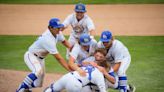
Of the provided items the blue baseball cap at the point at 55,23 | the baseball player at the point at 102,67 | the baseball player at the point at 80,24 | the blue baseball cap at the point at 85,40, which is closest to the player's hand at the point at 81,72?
the baseball player at the point at 102,67

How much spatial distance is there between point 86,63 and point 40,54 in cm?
125

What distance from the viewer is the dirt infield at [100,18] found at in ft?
59.9

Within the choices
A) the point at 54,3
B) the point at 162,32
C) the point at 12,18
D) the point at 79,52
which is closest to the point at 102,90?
the point at 79,52

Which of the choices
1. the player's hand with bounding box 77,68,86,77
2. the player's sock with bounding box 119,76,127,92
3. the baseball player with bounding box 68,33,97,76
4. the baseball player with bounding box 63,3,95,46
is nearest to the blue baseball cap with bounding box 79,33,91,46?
the baseball player with bounding box 68,33,97,76

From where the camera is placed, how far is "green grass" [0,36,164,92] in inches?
460

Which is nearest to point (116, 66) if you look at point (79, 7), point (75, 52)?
point (75, 52)

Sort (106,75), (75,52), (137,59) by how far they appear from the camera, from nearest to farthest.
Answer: (106,75) → (75,52) → (137,59)

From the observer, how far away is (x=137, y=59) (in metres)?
13.9

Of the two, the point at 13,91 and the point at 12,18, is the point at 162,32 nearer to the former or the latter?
the point at 12,18

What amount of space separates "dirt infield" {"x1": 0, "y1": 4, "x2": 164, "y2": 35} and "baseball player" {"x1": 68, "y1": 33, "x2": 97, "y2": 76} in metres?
7.75

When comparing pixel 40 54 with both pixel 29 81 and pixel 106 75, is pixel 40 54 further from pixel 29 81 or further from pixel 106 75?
pixel 106 75

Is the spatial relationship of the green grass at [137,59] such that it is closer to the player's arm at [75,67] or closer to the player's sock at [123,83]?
the player's sock at [123,83]

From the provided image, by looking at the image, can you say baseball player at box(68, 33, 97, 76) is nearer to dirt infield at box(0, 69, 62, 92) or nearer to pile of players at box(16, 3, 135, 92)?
pile of players at box(16, 3, 135, 92)

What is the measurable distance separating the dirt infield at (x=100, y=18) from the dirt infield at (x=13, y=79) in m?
5.52
